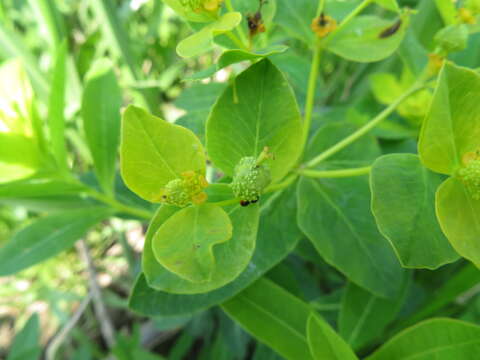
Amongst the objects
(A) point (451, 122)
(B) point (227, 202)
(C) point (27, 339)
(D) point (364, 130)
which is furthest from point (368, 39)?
(C) point (27, 339)

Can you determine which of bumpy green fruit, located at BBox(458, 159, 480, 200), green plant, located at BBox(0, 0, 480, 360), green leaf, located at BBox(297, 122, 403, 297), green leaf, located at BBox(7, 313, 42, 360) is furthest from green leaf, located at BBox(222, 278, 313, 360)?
green leaf, located at BBox(7, 313, 42, 360)

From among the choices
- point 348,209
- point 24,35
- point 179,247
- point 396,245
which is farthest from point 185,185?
point 24,35

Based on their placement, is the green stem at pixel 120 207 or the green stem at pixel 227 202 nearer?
the green stem at pixel 227 202

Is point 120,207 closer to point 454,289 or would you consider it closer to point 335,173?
point 335,173

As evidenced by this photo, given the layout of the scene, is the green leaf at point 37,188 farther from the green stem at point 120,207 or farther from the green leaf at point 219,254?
the green leaf at point 219,254

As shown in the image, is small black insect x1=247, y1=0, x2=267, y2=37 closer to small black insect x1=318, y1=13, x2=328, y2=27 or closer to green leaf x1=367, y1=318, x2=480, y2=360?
small black insect x1=318, y1=13, x2=328, y2=27

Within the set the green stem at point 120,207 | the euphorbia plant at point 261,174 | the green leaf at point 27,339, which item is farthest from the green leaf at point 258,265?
the green leaf at point 27,339

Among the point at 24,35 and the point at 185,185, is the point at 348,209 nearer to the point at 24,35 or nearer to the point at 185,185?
the point at 185,185
